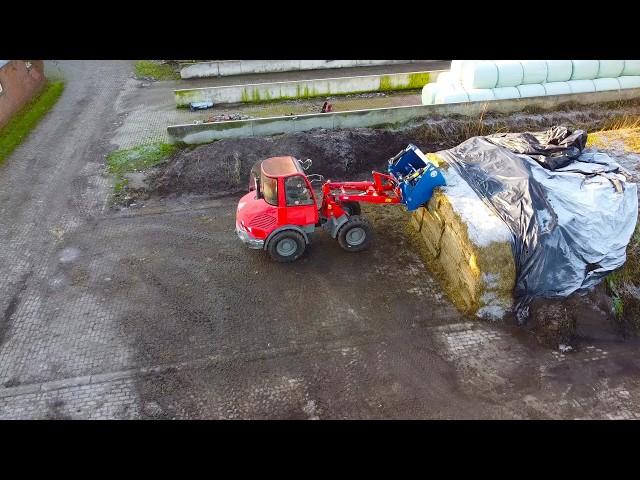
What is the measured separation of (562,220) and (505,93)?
29.4ft

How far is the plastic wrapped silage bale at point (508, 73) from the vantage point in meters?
16.0

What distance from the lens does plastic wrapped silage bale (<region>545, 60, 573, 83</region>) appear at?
16328mm

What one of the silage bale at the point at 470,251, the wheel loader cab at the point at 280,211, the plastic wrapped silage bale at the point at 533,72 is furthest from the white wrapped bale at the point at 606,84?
the wheel loader cab at the point at 280,211

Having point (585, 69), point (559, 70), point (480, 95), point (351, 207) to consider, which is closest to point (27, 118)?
point (351, 207)

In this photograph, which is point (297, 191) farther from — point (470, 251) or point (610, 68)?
point (610, 68)

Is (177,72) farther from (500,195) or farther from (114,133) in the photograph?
(500,195)

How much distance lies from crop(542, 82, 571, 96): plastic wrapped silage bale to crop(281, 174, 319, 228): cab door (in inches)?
447

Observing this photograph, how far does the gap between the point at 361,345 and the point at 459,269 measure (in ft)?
8.32

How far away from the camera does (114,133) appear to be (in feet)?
52.4

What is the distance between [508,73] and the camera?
52.8 feet

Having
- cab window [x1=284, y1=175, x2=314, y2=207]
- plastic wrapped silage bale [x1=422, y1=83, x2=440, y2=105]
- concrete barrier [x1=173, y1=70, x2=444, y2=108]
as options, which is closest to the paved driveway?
cab window [x1=284, y1=175, x2=314, y2=207]

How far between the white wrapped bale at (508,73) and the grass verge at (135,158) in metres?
11.3

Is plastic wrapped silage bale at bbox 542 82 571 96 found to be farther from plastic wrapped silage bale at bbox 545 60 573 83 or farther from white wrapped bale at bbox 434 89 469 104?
white wrapped bale at bbox 434 89 469 104

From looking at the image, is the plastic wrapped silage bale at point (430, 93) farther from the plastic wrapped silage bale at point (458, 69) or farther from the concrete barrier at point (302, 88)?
the concrete barrier at point (302, 88)
